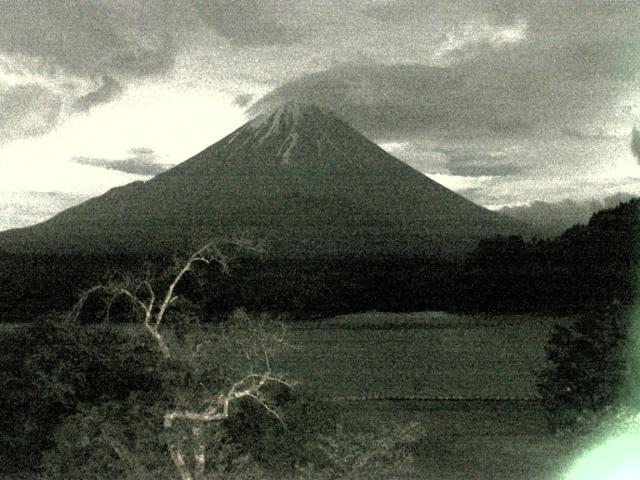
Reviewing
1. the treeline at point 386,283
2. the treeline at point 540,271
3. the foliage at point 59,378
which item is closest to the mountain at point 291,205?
the treeline at point 386,283

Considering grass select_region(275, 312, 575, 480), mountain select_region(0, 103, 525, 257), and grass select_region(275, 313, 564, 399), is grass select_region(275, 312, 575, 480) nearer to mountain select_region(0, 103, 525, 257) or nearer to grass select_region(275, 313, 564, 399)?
grass select_region(275, 313, 564, 399)

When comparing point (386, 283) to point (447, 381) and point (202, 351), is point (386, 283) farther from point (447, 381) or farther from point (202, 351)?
point (202, 351)

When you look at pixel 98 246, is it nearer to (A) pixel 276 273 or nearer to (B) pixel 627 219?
(A) pixel 276 273

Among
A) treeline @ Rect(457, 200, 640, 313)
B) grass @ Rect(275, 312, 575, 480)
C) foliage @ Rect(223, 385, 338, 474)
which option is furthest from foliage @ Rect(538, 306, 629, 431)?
treeline @ Rect(457, 200, 640, 313)

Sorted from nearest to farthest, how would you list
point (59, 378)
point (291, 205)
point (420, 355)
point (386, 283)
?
1. point (59, 378)
2. point (420, 355)
3. point (386, 283)
4. point (291, 205)

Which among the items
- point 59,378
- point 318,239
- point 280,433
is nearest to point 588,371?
point 280,433
